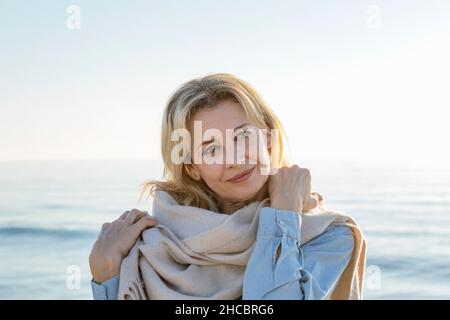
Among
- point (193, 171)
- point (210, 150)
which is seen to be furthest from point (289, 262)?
point (193, 171)

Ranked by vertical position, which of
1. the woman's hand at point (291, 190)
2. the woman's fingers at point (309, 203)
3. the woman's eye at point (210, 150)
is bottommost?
the woman's fingers at point (309, 203)

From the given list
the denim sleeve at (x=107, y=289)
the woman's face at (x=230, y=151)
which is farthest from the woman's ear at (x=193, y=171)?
the denim sleeve at (x=107, y=289)

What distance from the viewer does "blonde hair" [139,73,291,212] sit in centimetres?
296

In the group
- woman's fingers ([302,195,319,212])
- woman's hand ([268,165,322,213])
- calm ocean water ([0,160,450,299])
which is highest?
woman's hand ([268,165,322,213])

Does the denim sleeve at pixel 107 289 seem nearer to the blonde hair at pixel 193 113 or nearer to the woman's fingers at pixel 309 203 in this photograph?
the blonde hair at pixel 193 113

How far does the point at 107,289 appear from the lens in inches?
111

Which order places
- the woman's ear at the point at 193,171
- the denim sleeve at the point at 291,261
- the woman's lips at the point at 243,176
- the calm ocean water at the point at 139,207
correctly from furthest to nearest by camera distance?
the calm ocean water at the point at 139,207 → the woman's ear at the point at 193,171 → the woman's lips at the point at 243,176 → the denim sleeve at the point at 291,261

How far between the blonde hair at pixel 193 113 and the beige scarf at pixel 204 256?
22 centimetres

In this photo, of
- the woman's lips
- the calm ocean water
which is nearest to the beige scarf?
Result: the woman's lips

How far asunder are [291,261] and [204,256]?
0.40 m

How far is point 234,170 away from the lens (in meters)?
2.90

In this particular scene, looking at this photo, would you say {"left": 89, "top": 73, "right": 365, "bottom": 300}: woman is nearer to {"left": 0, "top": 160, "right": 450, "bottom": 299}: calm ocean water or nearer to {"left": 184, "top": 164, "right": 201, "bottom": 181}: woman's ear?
{"left": 184, "top": 164, "right": 201, "bottom": 181}: woman's ear

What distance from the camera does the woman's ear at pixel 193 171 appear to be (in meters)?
3.13

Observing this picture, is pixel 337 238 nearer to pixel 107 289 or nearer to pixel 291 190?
pixel 291 190
